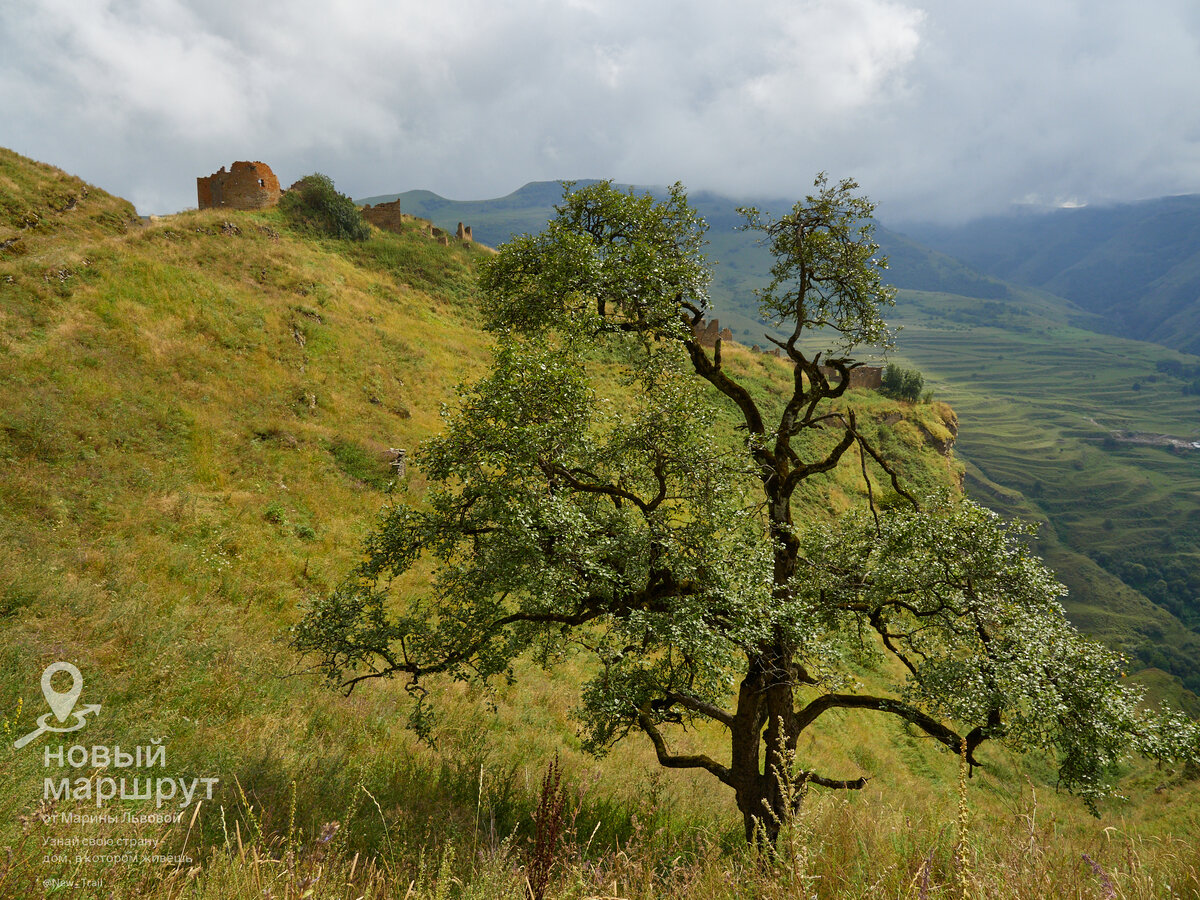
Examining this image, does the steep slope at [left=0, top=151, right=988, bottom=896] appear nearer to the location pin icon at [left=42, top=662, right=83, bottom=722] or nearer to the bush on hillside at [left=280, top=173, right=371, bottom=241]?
the location pin icon at [left=42, top=662, right=83, bottom=722]

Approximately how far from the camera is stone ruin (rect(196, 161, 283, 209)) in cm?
4491

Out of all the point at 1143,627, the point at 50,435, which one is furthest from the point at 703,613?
the point at 1143,627

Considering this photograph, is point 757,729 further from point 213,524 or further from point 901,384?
point 901,384

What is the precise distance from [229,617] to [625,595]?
30.5 ft

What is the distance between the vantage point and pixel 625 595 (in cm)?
840

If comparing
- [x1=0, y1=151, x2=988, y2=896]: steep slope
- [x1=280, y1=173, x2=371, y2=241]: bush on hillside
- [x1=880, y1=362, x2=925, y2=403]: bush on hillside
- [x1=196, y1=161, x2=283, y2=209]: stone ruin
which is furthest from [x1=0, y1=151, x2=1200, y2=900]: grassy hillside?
[x1=880, y1=362, x2=925, y2=403]: bush on hillside

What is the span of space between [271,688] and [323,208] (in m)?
49.0

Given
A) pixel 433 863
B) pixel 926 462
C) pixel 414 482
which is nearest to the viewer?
pixel 433 863

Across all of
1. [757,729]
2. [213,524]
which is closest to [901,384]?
[757,729]

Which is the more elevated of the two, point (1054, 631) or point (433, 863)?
point (1054, 631)

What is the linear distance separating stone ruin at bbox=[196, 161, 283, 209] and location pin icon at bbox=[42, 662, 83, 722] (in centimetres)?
4980

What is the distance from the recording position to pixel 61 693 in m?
6.73

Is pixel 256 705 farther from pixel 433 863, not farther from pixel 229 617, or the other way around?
pixel 433 863

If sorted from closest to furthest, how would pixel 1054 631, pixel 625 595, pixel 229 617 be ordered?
pixel 1054 631 → pixel 625 595 → pixel 229 617
